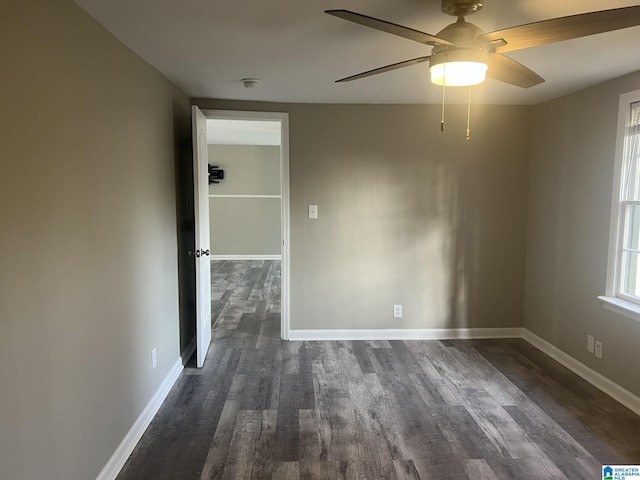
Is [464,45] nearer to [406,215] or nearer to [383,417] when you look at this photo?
[383,417]

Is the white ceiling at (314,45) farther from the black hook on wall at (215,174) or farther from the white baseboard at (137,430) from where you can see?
the black hook on wall at (215,174)

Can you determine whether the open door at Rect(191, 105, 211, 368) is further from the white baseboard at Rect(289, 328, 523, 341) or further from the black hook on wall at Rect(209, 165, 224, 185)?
the black hook on wall at Rect(209, 165, 224, 185)

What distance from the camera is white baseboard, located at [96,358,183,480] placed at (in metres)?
2.17

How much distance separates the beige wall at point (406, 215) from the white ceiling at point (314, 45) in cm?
45

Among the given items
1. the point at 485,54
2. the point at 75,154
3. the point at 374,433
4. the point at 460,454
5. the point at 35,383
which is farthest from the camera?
the point at 374,433

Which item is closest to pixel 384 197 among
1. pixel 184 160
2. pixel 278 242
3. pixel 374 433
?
pixel 184 160

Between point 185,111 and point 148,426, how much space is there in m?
2.41

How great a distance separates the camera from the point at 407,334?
169 inches

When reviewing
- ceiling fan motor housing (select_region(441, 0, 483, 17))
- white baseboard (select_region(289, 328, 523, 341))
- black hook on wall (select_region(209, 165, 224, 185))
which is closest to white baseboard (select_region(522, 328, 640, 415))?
white baseboard (select_region(289, 328, 523, 341))

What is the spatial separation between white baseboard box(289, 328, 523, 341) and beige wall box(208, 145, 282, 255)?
4.71 metres

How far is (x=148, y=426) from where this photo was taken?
8.81 feet

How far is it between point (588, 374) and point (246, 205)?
675cm

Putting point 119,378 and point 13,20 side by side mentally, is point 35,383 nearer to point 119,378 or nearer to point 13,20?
point 119,378

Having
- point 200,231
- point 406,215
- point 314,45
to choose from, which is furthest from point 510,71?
point 200,231
